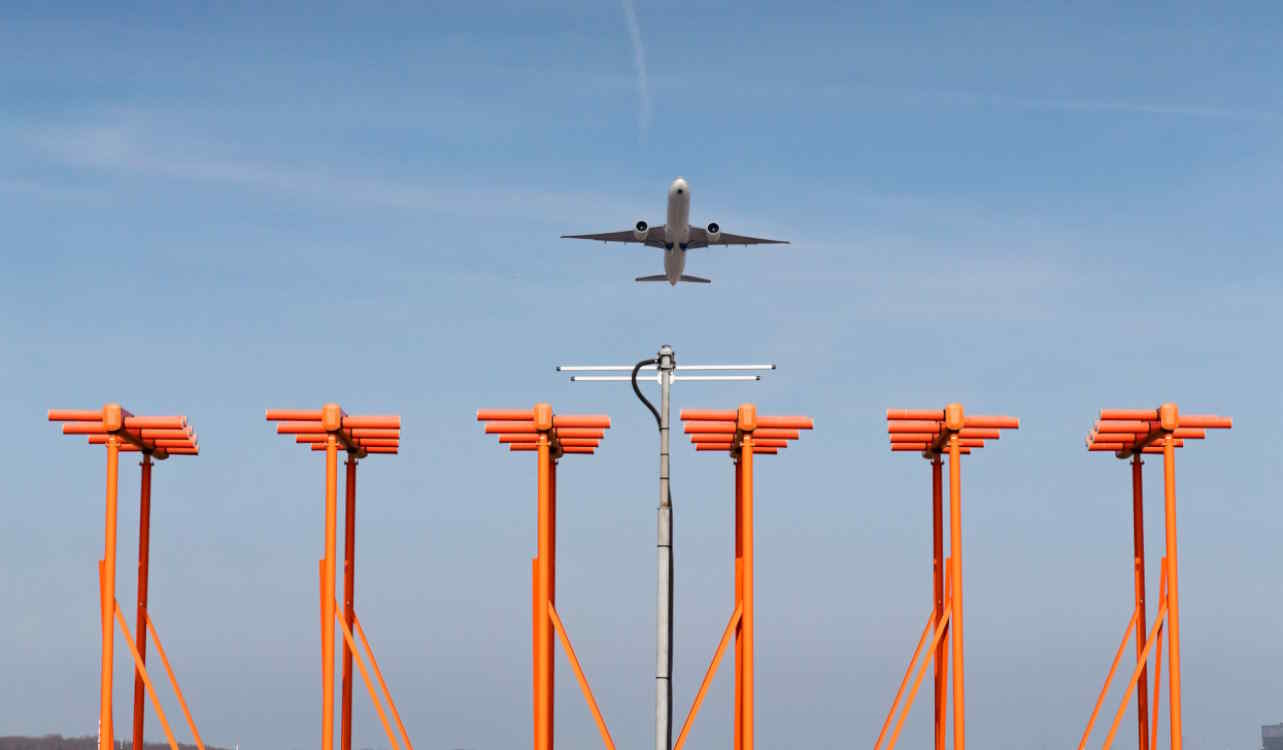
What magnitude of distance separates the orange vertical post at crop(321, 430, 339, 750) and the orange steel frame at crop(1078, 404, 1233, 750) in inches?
613

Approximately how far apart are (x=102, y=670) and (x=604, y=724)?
10.8 meters

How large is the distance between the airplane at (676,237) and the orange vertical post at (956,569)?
33.0m

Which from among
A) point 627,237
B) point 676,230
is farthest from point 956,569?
point 627,237

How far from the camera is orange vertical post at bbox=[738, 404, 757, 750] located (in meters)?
35.8

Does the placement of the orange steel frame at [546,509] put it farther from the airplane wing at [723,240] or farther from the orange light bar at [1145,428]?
the airplane wing at [723,240]

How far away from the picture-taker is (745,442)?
36688 mm

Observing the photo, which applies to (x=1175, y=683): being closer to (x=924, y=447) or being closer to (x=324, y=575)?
(x=924, y=447)

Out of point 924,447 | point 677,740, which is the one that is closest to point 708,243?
point 924,447

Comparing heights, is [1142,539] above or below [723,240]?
below

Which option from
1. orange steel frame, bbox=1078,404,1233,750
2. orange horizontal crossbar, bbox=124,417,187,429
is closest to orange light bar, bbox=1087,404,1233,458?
orange steel frame, bbox=1078,404,1233,750

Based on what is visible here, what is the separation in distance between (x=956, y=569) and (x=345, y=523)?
1351cm

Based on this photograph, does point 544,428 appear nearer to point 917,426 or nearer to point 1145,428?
point 917,426

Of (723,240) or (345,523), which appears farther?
(723,240)

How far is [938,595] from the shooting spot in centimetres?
3928
